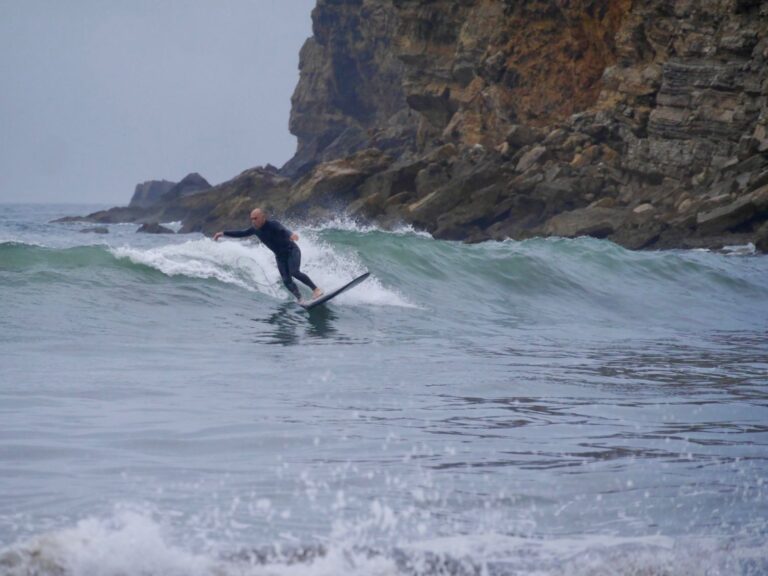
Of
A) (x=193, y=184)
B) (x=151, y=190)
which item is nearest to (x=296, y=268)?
(x=193, y=184)

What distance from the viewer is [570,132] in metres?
45.1

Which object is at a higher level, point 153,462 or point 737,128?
point 737,128

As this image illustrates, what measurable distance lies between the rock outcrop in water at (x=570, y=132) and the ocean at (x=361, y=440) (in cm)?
2297

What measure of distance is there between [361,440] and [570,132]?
132 feet

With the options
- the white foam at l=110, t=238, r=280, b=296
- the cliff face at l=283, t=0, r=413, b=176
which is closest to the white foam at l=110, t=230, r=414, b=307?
the white foam at l=110, t=238, r=280, b=296

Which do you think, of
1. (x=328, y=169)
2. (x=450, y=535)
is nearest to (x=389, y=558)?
(x=450, y=535)

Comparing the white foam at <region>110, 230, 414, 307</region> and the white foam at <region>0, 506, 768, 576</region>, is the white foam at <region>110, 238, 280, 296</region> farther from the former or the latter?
the white foam at <region>0, 506, 768, 576</region>

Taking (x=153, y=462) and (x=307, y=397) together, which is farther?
(x=307, y=397)

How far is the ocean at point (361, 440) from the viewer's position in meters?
4.22

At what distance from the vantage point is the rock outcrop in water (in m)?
37.3

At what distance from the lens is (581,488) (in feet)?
17.3

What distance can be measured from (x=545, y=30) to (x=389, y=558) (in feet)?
168

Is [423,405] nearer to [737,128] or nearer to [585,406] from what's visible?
[585,406]

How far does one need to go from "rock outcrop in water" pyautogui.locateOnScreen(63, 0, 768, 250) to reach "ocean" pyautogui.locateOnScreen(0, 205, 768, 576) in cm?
2297
